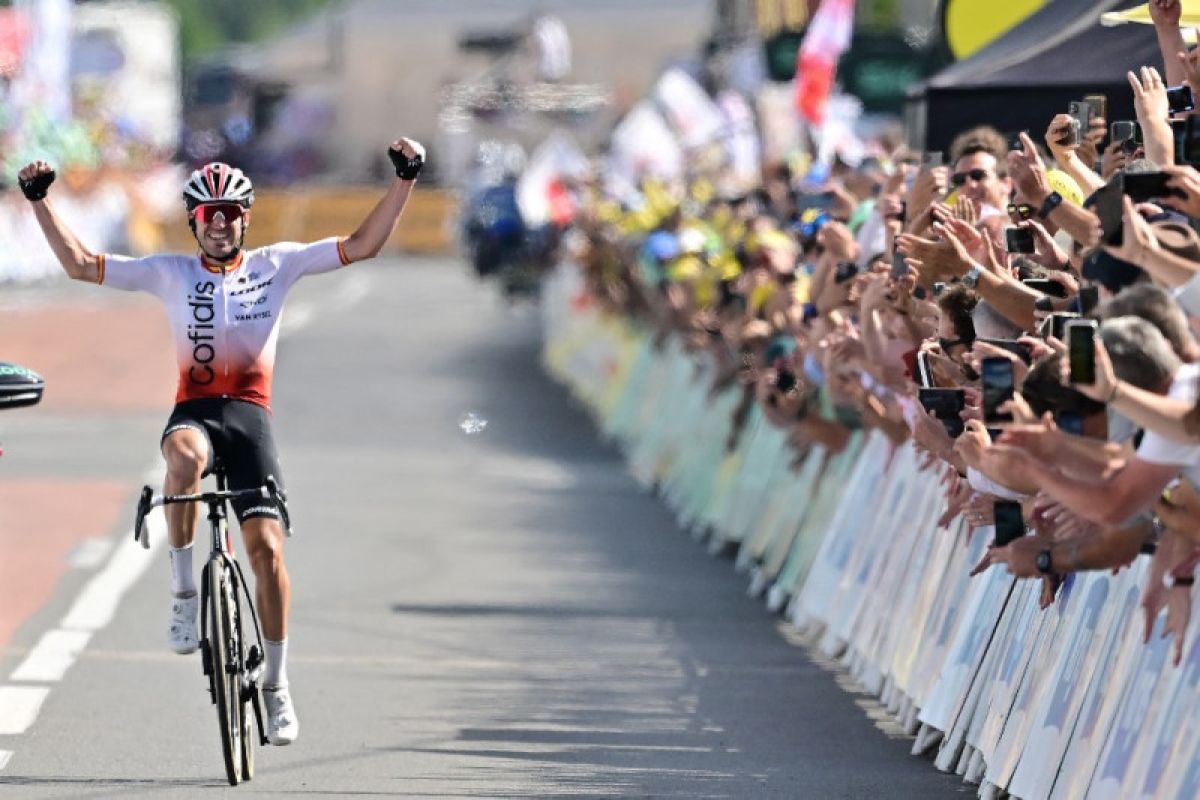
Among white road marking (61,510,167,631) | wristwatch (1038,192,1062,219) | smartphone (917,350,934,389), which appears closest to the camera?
wristwatch (1038,192,1062,219)

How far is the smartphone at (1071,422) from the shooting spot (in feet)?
25.2

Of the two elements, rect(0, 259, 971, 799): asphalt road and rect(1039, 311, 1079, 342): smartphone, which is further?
rect(0, 259, 971, 799): asphalt road

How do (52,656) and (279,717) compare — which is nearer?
(279,717)

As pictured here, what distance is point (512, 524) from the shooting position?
18516 millimetres

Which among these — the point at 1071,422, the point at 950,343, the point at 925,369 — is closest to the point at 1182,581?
the point at 1071,422

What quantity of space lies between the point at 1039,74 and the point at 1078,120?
4.19 meters

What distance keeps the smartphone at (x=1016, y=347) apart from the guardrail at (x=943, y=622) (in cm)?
67

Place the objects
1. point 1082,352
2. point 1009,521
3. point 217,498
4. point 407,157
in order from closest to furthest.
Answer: point 1082,352, point 1009,521, point 217,498, point 407,157

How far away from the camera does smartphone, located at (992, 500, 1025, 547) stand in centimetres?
872

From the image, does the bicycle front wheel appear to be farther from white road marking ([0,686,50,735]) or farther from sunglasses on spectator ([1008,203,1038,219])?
sunglasses on spectator ([1008,203,1038,219])

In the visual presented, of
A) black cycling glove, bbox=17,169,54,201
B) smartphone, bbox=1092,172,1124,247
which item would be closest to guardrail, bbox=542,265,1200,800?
smartphone, bbox=1092,172,1124,247

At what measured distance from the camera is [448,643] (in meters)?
13.5

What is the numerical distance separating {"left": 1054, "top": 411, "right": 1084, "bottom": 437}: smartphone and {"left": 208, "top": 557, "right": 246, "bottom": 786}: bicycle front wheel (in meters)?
3.11

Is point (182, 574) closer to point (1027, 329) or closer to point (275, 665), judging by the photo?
point (275, 665)
